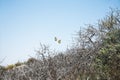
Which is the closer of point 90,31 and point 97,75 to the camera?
point 97,75

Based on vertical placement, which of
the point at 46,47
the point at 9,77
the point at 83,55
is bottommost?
the point at 9,77

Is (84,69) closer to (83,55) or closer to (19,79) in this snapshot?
(83,55)

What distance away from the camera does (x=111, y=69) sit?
412 inches

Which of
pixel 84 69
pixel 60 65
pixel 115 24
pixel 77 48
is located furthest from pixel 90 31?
pixel 84 69

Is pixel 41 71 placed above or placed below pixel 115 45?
below

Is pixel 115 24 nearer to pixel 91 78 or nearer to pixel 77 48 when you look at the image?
pixel 77 48

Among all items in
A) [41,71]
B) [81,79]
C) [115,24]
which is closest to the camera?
[81,79]

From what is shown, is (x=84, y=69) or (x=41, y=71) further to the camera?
(x=41, y=71)

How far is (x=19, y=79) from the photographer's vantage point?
1430 centimetres

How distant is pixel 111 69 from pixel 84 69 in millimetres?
1527

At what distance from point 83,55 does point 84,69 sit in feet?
11.3

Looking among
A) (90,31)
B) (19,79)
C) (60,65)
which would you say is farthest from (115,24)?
(19,79)

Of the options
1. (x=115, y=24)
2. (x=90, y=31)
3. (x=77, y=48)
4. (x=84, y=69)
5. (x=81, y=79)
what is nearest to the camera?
(x=81, y=79)

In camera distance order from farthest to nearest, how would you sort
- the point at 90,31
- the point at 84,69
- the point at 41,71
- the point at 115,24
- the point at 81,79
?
1. the point at 90,31
2. the point at 115,24
3. the point at 41,71
4. the point at 84,69
5. the point at 81,79
